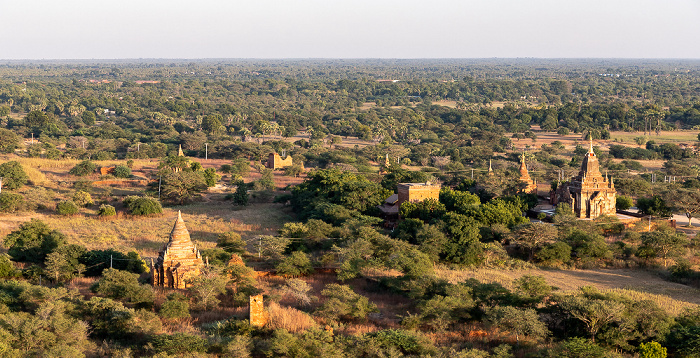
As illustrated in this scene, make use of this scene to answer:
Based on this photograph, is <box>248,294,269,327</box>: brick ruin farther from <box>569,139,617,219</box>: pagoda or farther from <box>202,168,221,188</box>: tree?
<box>202,168,221,188</box>: tree

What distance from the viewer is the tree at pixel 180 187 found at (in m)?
44.0

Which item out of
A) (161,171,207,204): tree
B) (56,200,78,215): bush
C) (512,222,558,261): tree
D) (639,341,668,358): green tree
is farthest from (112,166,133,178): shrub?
(639,341,668,358): green tree

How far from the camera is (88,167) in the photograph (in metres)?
52.8

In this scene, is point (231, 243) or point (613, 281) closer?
point (613, 281)

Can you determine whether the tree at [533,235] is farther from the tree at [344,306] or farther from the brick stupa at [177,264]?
the brick stupa at [177,264]

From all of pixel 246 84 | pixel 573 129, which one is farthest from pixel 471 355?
pixel 246 84

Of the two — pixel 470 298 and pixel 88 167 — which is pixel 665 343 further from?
pixel 88 167

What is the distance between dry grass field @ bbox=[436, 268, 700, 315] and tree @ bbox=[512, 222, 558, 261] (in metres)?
1.40

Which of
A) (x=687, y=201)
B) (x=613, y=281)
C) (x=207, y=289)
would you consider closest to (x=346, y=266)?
(x=207, y=289)

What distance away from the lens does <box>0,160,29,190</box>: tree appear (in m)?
44.9

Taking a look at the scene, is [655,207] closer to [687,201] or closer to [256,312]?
[687,201]

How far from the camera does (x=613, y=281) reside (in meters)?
27.4

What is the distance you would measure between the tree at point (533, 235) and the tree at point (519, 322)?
10001 millimetres

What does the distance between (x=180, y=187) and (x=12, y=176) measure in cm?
1074
